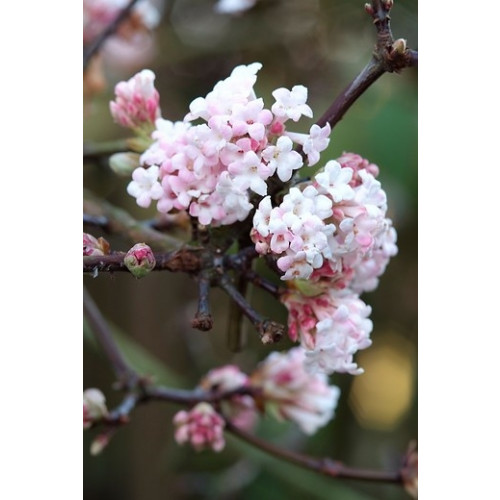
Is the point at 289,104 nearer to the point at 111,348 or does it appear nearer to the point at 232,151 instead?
the point at 232,151

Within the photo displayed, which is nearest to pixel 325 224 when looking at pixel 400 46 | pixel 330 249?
pixel 330 249

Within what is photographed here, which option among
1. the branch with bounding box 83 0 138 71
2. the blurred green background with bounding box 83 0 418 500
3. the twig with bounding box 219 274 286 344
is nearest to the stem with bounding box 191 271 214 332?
the twig with bounding box 219 274 286 344

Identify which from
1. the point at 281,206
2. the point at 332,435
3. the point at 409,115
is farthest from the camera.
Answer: the point at 332,435

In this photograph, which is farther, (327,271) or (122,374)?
(122,374)
